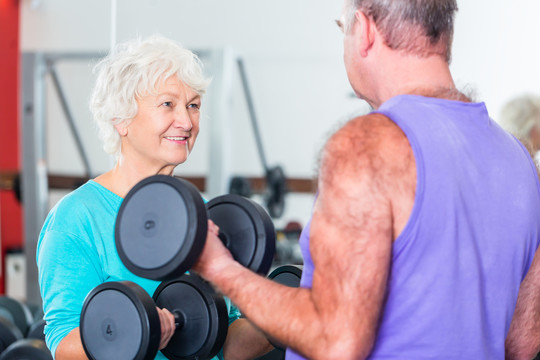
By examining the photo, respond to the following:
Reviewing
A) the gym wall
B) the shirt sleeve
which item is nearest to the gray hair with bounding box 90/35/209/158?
the shirt sleeve

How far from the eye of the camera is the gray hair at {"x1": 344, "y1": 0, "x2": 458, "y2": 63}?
875 millimetres

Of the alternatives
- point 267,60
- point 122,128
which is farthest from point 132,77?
point 267,60

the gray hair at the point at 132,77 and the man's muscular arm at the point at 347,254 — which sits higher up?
the gray hair at the point at 132,77

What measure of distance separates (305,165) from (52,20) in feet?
7.47

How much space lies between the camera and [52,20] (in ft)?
15.6

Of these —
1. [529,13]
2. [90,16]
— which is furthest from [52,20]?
[529,13]

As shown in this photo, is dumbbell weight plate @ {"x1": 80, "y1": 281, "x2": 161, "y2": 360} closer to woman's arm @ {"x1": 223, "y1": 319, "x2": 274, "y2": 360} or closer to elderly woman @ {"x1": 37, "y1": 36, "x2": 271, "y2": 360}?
elderly woman @ {"x1": 37, "y1": 36, "x2": 271, "y2": 360}

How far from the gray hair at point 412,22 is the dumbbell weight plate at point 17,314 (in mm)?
2169

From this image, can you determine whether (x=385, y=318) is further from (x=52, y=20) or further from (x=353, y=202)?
(x=52, y=20)

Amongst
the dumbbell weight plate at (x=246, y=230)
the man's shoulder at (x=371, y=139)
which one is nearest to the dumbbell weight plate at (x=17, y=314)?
the dumbbell weight plate at (x=246, y=230)

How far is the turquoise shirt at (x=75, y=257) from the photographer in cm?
118

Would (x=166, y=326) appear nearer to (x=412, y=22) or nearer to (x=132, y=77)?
(x=132, y=77)

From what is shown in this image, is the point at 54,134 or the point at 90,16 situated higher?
the point at 90,16

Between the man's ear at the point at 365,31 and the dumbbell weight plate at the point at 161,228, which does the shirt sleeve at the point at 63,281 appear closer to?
the dumbbell weight plate at the point at 161,228
